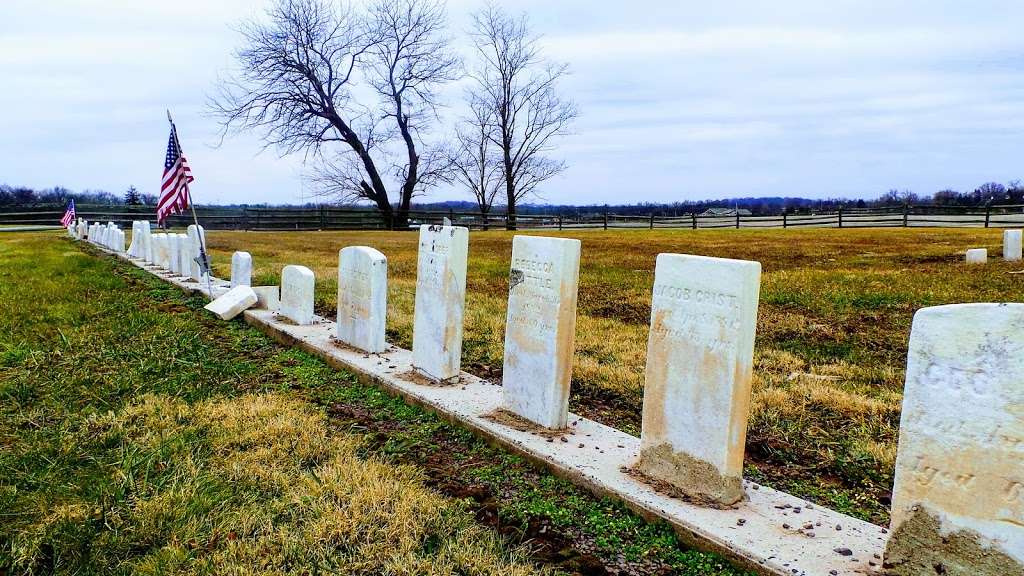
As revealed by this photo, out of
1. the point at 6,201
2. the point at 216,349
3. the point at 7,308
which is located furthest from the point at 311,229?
the point at 216,349

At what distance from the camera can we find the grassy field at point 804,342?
3693 millimetres

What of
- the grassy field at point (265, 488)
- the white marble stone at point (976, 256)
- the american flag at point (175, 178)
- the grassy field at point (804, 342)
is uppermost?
the american flag at point (175, 178)

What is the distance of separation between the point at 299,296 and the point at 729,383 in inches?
213

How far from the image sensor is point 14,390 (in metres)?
4.64

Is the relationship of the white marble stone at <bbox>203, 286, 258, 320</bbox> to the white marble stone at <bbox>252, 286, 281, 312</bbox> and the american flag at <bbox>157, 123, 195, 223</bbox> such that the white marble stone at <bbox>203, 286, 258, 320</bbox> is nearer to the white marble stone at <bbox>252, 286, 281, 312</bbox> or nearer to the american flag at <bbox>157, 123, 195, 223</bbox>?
the white marble stone at <bbox>252, 286, 281, 312</bbox>

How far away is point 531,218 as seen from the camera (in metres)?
36.1

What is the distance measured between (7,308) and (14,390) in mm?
4276

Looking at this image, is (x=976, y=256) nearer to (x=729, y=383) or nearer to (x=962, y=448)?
(x=729, y=383)

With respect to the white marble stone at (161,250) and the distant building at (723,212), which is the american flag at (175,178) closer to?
the white marble stone at (161,250)

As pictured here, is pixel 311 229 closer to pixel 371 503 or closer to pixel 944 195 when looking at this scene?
pixel 371 503

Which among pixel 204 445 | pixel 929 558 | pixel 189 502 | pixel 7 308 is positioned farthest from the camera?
pixel 7 308

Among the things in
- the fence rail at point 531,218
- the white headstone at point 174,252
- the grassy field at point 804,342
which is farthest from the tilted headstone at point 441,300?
the fence rail at point 531,218

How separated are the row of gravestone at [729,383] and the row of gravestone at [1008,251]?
11.3 m

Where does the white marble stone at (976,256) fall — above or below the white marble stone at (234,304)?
above
